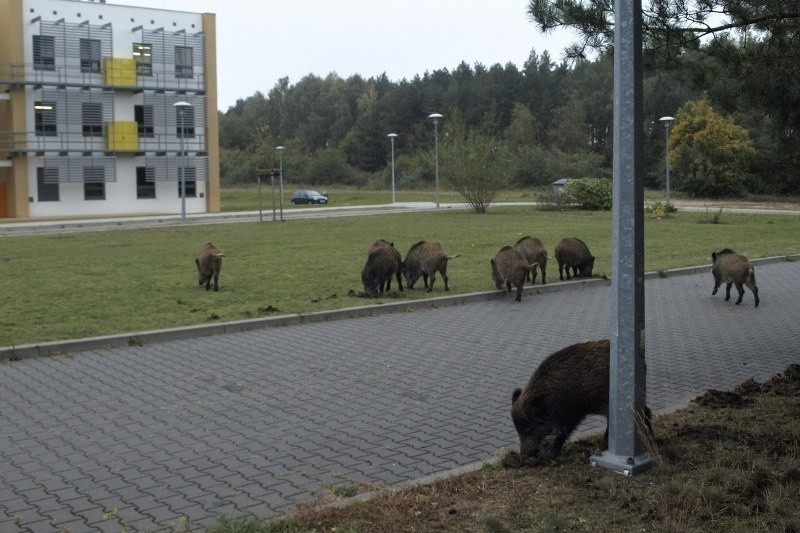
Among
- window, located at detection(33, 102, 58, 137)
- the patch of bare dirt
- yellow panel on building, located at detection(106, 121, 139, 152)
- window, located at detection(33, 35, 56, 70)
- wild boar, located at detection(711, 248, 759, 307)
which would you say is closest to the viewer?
the patch of bare dirt

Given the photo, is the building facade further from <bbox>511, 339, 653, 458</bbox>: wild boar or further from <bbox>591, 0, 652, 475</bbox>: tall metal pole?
<bbox>591, 0, 652, 475</bbox>: tall metal pole

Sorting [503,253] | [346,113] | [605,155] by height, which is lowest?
[503,253]

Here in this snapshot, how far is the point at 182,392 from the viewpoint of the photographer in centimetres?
870

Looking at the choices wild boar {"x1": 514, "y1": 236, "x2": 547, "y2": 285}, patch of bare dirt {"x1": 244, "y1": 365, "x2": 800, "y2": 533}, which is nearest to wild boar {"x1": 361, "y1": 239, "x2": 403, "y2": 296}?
wild boar {"x1": 514, "y1": 236, "x2": 547, "y2": 285}

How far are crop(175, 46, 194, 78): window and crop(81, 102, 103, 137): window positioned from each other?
226 inches

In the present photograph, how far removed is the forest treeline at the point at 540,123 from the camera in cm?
898

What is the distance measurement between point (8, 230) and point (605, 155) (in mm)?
72380

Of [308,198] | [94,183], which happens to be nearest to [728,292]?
[94,183]

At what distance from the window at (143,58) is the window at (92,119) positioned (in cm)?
349

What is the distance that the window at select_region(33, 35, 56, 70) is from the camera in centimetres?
5144

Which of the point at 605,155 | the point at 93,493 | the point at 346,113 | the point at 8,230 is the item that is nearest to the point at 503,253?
the point at 93,493

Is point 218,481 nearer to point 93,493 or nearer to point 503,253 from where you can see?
point 93,493

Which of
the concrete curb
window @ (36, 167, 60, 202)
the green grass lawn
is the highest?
window @ (36, 167, 60, 202)

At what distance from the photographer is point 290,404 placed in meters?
8.21
